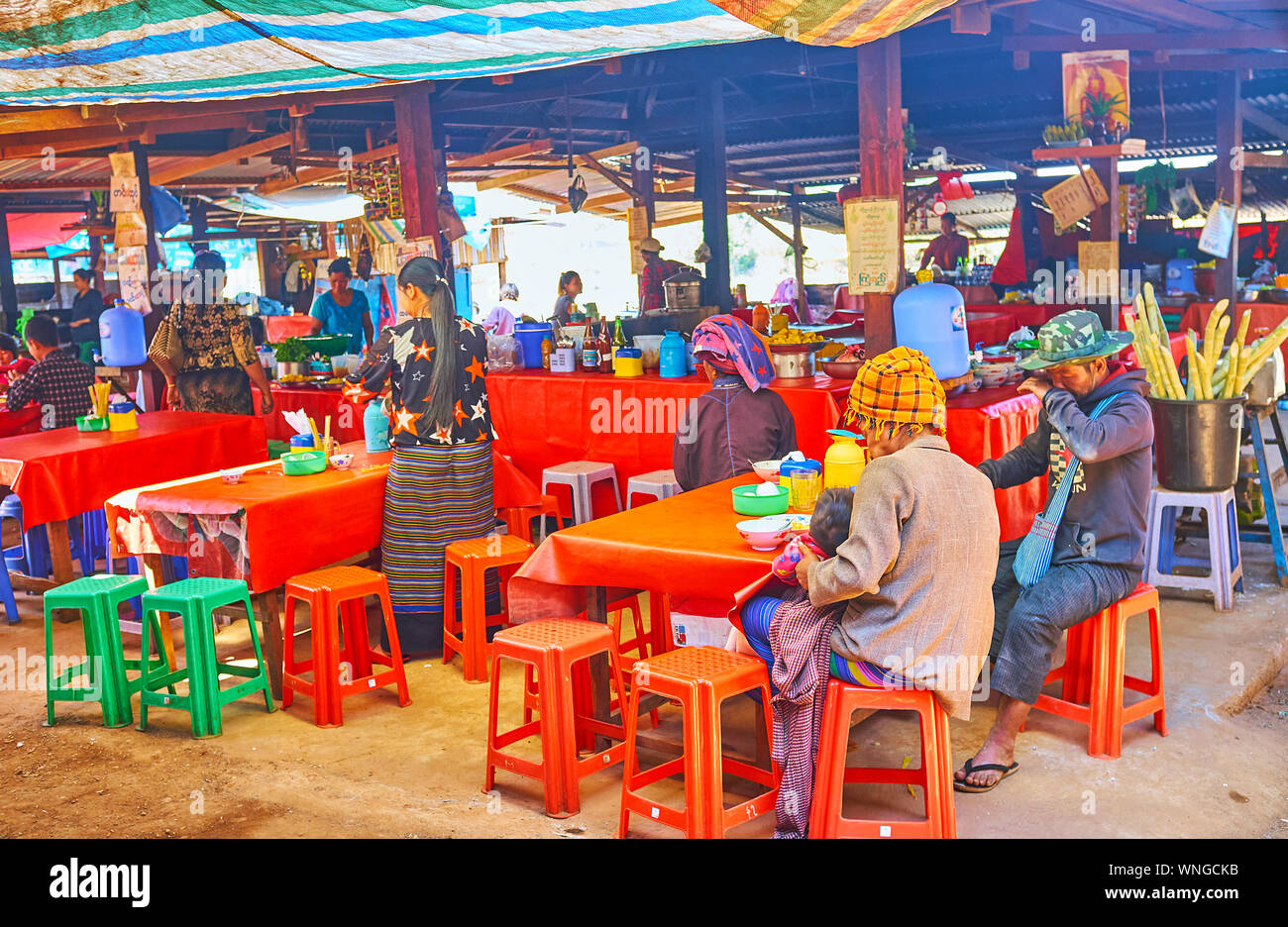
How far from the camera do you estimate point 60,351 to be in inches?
265

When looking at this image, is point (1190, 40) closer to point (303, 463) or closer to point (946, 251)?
point (946, 251)

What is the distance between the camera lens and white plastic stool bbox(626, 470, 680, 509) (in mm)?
5410

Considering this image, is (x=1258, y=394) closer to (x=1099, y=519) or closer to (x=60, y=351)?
(x=1099, y=519)

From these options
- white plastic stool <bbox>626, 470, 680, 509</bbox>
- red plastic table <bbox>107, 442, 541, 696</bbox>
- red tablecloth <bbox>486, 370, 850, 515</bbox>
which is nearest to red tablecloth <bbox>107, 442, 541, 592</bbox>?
red plastic table <bbox>107, 442, 541, 696</bbox>

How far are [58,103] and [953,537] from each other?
458 cm

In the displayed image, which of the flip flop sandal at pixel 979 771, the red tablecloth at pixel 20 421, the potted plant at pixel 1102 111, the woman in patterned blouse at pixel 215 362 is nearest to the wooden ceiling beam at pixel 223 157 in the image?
the woman in patterned blouse at pixel 215 362

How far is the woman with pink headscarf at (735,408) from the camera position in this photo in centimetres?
446

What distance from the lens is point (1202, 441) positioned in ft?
16.5

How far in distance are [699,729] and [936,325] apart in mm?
3153

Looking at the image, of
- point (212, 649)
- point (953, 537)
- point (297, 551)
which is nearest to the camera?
point (953, 537)

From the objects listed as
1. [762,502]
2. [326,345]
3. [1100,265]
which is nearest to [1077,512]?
[762,502]

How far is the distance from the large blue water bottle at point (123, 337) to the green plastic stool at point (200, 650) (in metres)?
4.06

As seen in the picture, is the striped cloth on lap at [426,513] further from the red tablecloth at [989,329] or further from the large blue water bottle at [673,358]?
the red tablecloth at [989,329]
